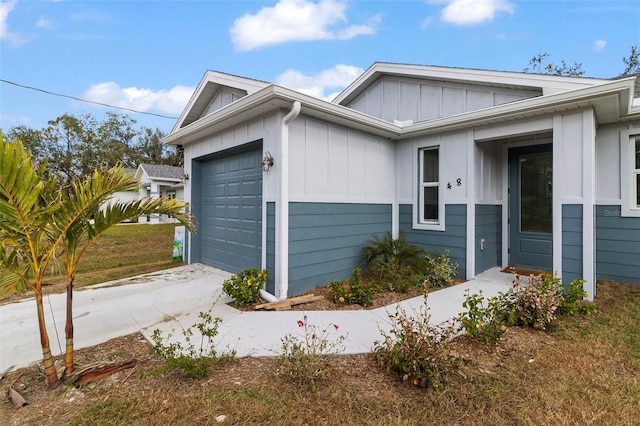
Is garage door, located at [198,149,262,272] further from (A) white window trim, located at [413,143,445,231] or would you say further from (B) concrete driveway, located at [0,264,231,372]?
(A) white window trim, located at [413,143,445,231]

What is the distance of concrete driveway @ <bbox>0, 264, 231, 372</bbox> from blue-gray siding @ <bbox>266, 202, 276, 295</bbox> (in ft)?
2.92

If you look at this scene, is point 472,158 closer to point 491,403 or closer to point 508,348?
point 508,348

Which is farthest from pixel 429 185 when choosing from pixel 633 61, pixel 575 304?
pixel 633 61

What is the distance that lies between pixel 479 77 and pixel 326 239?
411 cm

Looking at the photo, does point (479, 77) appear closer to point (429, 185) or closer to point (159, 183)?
point (429, 185)

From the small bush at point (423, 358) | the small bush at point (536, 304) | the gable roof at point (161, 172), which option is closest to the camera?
the small bush at point (423, 358)

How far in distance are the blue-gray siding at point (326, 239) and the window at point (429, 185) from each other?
3.03 ft

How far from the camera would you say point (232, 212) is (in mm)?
6172

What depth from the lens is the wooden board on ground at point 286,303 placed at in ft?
13.8

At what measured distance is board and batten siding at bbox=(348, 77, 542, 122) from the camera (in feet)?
18.7

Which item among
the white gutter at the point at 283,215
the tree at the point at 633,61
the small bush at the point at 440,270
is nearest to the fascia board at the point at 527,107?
the small bush at the point at 440,270

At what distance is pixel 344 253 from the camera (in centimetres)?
555

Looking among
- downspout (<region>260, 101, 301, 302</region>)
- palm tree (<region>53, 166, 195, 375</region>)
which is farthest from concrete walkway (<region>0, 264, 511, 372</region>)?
palm tree (<region>53, 166, 195, 375</region>)

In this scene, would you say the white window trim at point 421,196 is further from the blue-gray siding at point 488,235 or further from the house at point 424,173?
the blue-gray siding at point 488,235
